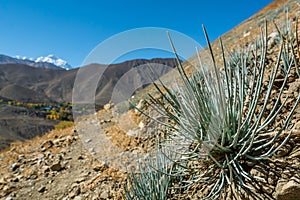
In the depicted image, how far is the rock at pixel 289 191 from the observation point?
1.25 m

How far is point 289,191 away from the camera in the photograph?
126cm

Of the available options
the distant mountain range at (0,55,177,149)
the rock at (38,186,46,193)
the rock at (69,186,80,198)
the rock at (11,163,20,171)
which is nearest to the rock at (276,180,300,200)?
the distant mountain range at (0,55,177,149)

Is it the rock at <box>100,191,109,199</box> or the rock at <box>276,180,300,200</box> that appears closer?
the rock at <box>276,180,300,200</box>

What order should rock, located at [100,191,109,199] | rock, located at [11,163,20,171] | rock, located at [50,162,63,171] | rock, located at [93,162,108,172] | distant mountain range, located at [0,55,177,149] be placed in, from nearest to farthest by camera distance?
1. rock, located at [100,191,109,199]
2. rock, located at [93,162,108,172]
3. rock, located at [50,162,63,171]
4. rock, located at [11,163,20,171]
5. distant mountain range, located at [0,55,177,149]

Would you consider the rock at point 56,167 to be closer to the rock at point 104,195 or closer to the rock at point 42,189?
the rock at point 42,189

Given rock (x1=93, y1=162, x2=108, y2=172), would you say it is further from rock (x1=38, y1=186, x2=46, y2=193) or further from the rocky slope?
rock (x1=38, y1=186, x2=46, y2=193)

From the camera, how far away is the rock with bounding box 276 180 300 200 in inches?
49.1

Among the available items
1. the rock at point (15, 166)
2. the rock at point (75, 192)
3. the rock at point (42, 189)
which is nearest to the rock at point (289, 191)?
the rock at point (75, 192)

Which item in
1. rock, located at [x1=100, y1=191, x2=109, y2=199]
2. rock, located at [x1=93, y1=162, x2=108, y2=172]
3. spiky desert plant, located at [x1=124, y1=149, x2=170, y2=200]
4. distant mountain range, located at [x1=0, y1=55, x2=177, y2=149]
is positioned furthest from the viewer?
distant mountain range, located at [x1=0, y1=55, x2=177, y2=149]

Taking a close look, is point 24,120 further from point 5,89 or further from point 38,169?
point 5,89

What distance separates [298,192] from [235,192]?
13.5 inches

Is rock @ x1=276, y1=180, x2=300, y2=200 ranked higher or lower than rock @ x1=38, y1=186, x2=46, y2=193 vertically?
higher

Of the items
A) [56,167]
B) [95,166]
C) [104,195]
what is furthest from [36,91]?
[104,195]

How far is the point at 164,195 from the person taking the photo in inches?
73.2
